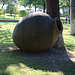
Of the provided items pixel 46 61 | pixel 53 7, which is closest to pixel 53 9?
pixel 53 7

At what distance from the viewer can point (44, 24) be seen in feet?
21.1

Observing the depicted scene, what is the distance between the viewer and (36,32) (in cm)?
632

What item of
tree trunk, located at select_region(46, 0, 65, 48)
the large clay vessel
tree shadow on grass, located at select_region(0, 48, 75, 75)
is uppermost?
tree trunk, located at select_region(46, 0, 65, 48)

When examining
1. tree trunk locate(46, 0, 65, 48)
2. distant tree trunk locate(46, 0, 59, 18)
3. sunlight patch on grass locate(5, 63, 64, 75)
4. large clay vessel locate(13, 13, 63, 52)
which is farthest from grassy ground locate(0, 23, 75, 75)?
distant tree trunk locate(46, 0, 59, 18)

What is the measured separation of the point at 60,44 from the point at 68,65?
2.54 metres

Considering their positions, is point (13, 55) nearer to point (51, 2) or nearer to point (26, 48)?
point (26, 48)

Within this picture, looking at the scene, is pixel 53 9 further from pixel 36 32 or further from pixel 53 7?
pixel 36 32

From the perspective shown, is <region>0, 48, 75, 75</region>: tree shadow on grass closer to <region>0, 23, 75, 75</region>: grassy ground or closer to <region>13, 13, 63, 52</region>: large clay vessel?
<region>0, 23, 75, 75</region>: grassy ground

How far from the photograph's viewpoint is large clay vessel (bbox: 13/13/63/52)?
249 inches

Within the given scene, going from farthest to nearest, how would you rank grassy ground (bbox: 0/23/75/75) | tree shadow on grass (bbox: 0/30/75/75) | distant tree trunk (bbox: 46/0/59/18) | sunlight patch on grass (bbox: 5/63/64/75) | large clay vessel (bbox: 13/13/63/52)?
distant tree trunk (bbox: 46/0/59/18) → large clay vessel (bbox: 13/13/63/52) → tree shadow on grass (bbox: 0/30/75/75) → grassy ground (bbox: 0/23/75/75) → sunlight patch on grass (bbox: 5/63/64/75)

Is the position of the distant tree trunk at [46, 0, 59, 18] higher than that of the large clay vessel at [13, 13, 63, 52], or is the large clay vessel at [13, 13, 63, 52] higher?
the distant tree trunk at [46, 0, 59, 18]

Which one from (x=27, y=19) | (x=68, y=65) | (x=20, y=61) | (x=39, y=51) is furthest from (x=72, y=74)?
(x=27, y=19)

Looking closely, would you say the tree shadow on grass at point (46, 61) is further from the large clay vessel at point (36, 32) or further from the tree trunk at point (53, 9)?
the tree trunk at point (53, 9)

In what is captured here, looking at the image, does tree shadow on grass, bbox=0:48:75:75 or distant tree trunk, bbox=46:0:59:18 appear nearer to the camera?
tree shadow on grass, bbox=0:48:75:75
